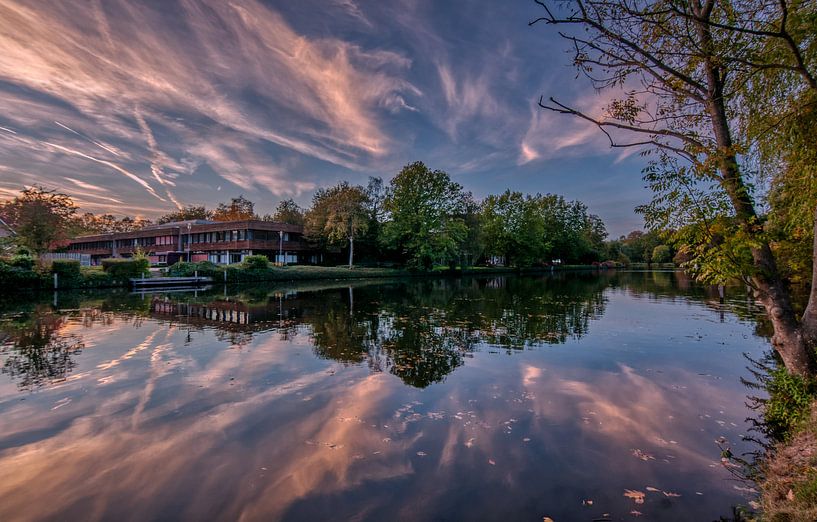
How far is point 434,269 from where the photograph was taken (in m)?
59.2

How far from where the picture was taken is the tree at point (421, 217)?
53.6m

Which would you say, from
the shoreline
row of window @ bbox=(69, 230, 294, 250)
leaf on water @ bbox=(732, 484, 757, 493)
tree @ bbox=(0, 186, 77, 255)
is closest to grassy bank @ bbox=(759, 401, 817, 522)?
leaf on water @ bbox=(732, 484, 757, 493)

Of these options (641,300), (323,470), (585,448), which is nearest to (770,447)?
(585,448)

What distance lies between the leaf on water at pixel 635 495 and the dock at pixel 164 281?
130 feet

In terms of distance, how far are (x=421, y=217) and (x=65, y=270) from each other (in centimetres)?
3868

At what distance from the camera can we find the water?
4055mm

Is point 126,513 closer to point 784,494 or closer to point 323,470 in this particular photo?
point 323,470

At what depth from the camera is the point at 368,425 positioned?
5.91m

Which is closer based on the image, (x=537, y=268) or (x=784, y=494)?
(x=784, y=494)

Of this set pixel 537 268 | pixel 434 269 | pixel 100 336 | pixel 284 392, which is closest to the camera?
pixel 284 392

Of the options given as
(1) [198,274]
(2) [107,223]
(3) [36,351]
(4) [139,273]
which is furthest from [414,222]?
(2) [107,223]

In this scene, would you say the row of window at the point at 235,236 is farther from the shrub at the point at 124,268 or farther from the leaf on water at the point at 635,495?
the leaf on water at the point at 635,495

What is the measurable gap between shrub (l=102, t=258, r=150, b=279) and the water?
81.4ft

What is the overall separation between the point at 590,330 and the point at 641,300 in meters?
13.0
